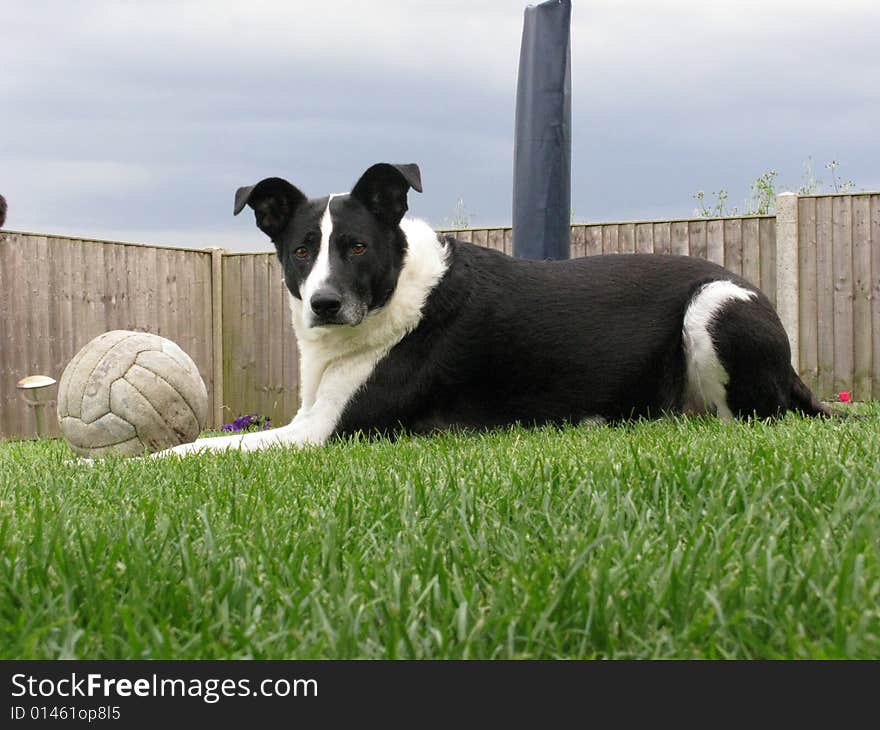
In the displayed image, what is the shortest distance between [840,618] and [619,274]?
12.0 feet

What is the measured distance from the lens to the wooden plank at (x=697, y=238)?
10219 mm

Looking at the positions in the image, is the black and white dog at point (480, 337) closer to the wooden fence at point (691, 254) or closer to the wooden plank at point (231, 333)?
the wooden fence at point (691, 254)

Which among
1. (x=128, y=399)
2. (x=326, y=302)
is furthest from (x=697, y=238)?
(x=128, y=399)

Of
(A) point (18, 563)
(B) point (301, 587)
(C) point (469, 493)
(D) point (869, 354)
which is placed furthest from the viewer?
(D) point (869, 354)

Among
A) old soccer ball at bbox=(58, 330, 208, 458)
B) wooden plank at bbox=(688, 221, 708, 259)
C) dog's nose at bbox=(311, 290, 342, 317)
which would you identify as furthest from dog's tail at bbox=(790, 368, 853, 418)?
wooden plank at bbox=(688, 221, 708, 259)

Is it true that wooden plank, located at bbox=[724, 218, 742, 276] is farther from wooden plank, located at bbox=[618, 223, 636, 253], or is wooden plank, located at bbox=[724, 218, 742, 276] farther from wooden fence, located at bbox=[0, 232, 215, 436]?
wooden fence, located at bbox=[0, 232, 215, 436]

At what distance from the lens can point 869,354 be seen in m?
9.81

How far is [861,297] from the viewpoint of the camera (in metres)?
9.90

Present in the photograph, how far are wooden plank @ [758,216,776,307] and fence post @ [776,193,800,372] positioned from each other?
0.09 meters

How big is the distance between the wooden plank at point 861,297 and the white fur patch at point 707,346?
18.6 feet

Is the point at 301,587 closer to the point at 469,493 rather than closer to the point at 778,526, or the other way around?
the point at 469,493

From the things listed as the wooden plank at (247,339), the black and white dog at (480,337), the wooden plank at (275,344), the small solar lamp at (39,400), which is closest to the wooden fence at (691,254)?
the small solar lamp at (39,400)

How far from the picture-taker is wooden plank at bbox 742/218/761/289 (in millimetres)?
10125
